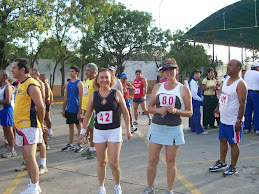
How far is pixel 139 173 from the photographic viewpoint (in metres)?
5.12

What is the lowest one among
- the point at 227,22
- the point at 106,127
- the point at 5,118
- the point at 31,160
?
the point at 31,160

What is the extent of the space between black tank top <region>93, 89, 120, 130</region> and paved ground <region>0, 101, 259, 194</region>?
1.07 metres

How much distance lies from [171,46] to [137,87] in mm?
24523

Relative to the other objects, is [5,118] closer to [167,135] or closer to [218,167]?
[167,135]

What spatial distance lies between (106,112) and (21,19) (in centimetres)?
1493

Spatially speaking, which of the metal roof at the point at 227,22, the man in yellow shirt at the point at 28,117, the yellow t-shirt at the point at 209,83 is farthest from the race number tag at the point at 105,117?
the metal roof at the point at 227,22

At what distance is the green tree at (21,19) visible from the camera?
54.3 ft

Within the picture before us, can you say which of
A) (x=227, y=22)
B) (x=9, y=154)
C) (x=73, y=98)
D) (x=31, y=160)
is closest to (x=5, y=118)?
(x=9, y=154)

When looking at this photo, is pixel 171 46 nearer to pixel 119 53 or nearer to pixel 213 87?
pixel 119 53

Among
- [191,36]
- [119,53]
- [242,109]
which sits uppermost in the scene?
[191,36]

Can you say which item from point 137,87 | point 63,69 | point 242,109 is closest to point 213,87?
point 137,87

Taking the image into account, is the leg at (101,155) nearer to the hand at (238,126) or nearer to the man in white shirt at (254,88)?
the hand at (238,126)

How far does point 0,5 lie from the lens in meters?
16.7

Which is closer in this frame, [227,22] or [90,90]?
[90,90]
